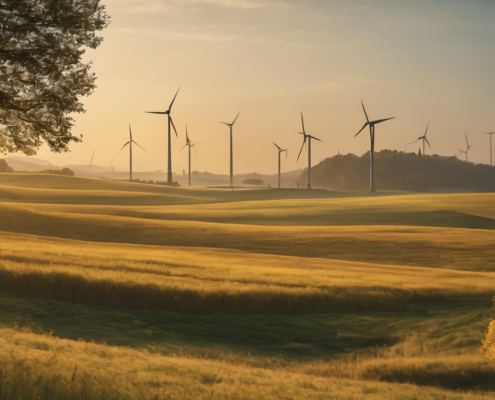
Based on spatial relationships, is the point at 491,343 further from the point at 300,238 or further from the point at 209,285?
the point at 300,238

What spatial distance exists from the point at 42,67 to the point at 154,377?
2014 centimetres

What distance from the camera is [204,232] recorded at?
138ft

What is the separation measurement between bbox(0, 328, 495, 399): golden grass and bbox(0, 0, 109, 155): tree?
16.1 meters

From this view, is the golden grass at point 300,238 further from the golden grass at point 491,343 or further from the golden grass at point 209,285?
the golden grass at point 491,343

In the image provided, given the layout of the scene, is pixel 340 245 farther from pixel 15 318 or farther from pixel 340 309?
pixel 15 318

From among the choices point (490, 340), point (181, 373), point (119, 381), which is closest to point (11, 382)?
point (119, 381)

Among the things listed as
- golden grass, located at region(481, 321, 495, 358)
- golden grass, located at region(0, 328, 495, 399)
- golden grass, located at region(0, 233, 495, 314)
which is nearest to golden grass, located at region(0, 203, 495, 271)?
golden grass, located at region(0, 233, 495, 314)

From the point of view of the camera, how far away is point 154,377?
28.8 feet

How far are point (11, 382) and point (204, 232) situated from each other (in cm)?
3464

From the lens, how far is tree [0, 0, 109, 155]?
75.3 feet

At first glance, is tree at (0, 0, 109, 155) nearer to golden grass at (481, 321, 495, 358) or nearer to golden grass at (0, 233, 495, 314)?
golden grass at (0, 233, 495, 314)

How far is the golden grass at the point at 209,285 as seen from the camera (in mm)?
18141

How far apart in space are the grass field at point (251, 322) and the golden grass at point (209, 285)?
0.17 feet

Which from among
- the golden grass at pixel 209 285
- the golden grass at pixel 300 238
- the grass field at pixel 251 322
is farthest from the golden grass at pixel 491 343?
the golden grass at pixel 300 238
